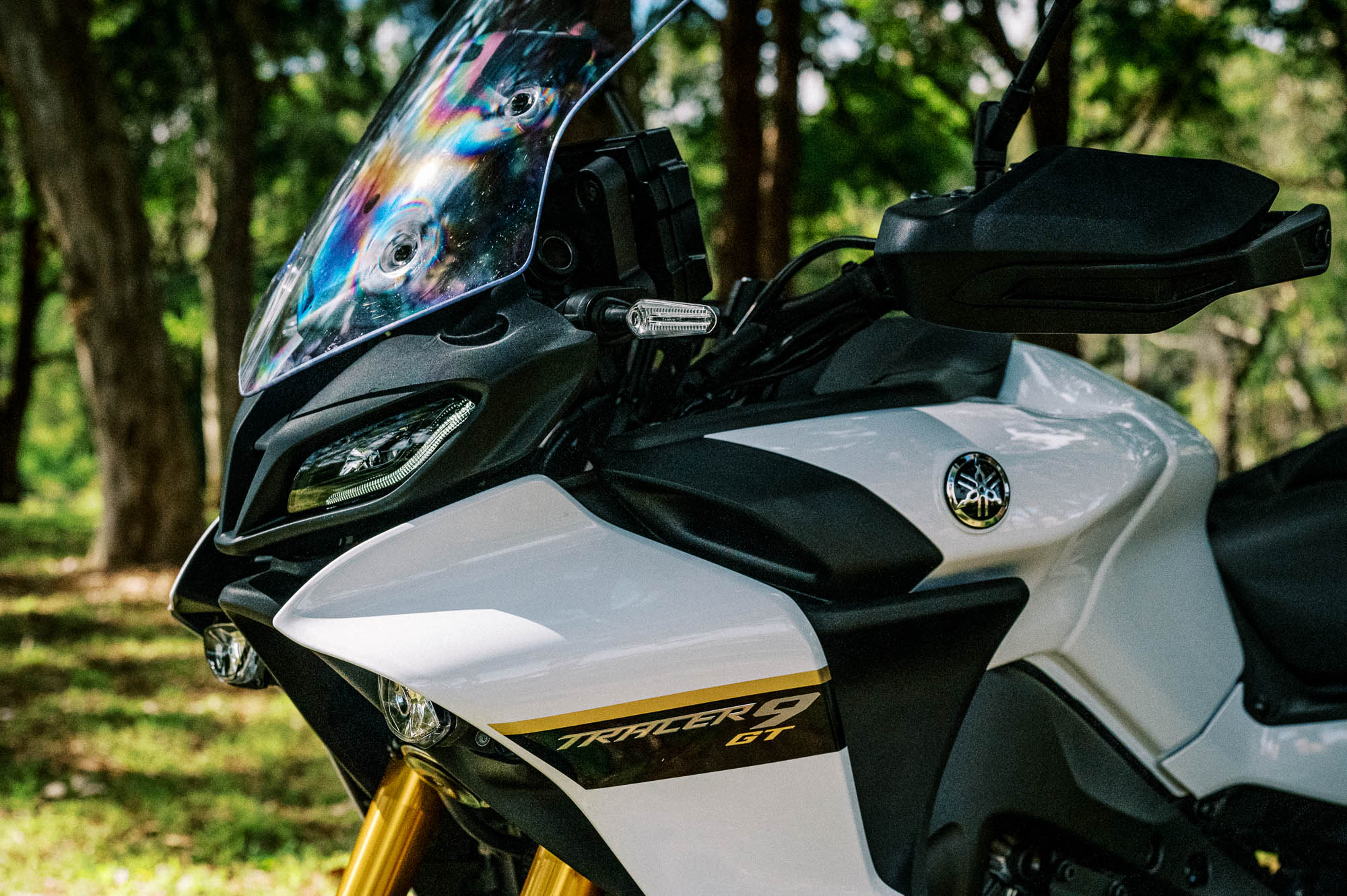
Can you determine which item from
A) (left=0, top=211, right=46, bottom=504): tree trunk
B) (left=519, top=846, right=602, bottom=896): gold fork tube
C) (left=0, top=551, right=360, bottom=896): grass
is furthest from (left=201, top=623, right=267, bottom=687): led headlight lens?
(left=0, top=211, right=46, bottom=504): tree trunk

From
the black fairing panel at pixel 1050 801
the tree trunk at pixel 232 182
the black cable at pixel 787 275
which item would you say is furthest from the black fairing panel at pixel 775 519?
the tree trunk at pixel 232 182

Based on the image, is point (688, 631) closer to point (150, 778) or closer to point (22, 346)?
point (150, 778)

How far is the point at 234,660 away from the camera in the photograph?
152 centimetres

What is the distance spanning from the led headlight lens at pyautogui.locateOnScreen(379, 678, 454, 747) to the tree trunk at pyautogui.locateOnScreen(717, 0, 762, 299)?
680 centimetres

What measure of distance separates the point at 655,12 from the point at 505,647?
81 centimetres

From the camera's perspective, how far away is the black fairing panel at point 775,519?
132 cm

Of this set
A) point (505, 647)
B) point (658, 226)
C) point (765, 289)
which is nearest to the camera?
point (505, 647)

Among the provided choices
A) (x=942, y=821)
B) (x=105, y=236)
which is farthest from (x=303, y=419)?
(x=105, y=236)

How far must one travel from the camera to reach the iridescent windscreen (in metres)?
1.36

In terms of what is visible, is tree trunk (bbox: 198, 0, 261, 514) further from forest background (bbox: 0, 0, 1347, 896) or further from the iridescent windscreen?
the iridescent windscreen

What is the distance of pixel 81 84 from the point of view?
28.3ft

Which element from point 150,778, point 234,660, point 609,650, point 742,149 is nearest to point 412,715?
point 609,650

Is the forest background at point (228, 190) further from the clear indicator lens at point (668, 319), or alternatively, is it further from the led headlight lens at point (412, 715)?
the led headlight lens at point (412, 715)

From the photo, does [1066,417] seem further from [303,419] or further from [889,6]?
[889,6]
